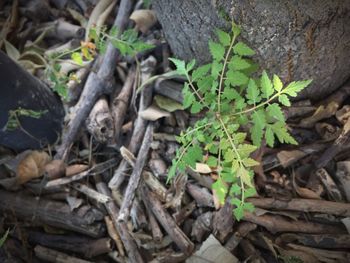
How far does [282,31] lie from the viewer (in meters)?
1.51

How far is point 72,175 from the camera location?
80.7 inches

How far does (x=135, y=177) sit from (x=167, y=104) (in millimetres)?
418

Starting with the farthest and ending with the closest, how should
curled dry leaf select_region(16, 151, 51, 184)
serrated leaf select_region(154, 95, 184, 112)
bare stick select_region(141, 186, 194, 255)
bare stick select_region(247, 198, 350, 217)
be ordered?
curled dry leaf select_region(16, 151, 51, 184) < serrated leaf select_region(154, 95, 184, 112) < bare stick select_region(141, 186, 194, 255) < bare stick select_region(247, 198, 350, 217)

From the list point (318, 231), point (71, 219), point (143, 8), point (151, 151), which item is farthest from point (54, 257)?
point (143, 8)

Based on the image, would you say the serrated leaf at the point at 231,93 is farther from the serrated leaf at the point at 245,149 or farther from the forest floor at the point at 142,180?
the forest floor at the point at 142,180

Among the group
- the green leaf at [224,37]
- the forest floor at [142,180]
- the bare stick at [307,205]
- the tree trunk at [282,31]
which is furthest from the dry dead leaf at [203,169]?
the green leaf at [224,37]

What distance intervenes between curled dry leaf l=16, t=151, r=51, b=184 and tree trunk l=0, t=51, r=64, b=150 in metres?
0.10

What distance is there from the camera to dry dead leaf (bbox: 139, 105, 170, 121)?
6.40ft

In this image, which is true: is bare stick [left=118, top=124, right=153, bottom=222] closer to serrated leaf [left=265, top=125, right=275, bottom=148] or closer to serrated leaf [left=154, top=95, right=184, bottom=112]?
serrated leaf [left=154, top=95, right=184, bottom=112]

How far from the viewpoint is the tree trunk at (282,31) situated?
145 cm

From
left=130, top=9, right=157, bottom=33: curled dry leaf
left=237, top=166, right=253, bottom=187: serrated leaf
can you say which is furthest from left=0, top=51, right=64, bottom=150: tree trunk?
left=237, top=166, right=253, bottom=187: serrated leaf

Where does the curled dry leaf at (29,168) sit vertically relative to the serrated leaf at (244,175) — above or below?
below

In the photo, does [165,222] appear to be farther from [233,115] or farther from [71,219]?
[233,115]

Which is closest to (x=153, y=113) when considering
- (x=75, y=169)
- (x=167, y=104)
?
(x=167, y=104)
